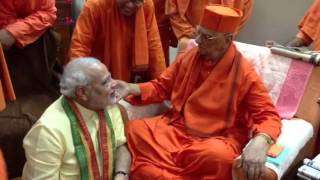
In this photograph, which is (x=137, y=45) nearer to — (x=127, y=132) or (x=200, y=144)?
(x=127, y=132)

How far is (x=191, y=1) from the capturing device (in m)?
3.29

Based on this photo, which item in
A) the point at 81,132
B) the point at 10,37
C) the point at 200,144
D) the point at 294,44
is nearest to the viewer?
the point at 81,132

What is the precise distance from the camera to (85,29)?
289 cm

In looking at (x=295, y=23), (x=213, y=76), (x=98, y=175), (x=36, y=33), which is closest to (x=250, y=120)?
(x=213, y=76)

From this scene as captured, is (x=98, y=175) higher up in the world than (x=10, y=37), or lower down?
lower down

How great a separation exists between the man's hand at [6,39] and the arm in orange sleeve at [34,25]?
0.02 m

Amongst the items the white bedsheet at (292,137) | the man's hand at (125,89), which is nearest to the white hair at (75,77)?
the man's hand at (125,89)

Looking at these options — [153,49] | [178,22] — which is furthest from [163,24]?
[153,49]

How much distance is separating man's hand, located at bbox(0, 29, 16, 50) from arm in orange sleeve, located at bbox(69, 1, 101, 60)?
0.35m

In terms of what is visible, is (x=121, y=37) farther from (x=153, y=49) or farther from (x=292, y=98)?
(x=292, y=98)

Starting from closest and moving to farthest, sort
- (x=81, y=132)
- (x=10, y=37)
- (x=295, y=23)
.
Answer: (x=81, y=132), (x=10, y=37), (x=295, y=23)

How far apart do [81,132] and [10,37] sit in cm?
105

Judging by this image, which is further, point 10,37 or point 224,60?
point 10,37

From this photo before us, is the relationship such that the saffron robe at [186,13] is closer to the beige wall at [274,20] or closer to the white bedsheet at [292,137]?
the beige wall at [274,20]
